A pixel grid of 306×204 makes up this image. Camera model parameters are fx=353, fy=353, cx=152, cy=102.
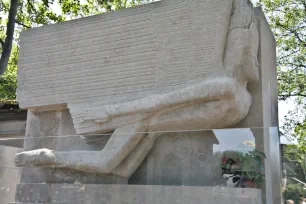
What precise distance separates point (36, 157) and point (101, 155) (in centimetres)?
89

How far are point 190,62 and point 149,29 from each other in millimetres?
844

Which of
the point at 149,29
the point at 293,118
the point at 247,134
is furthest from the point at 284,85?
the point at 247,134

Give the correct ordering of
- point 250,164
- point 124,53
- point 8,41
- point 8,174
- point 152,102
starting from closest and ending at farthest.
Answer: point 250,164 < point 152,102 < point 8,174 < point 124,53 < point 8,41

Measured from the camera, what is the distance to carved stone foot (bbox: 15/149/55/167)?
4.64 m

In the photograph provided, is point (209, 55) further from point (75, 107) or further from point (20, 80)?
point (20, 80)

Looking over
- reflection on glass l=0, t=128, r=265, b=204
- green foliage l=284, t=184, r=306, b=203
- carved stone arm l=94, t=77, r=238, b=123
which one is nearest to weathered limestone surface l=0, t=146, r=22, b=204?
reflection on glass l=0, t=128, r=265, b=204

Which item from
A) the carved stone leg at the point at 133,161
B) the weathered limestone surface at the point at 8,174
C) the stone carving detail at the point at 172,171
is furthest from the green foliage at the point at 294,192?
the weathered limestone surface at the point at 8,174

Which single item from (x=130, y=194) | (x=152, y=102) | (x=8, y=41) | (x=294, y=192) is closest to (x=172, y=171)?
(x=130, y=194)

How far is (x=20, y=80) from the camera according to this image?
584cm

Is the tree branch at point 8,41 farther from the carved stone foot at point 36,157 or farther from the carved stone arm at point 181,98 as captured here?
the carved stone arm at point 181,98

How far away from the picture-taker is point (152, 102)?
175 inches

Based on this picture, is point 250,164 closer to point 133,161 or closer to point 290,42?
point 133,161

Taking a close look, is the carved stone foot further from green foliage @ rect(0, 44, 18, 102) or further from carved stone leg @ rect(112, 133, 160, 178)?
green foliage @ rect(0, 44, 18, 102)

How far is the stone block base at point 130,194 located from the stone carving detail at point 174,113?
301mm
